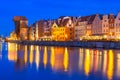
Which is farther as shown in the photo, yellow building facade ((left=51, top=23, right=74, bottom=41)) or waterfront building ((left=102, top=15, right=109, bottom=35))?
yellow building facade ((left=51, top=23, right=74, bottom=41))

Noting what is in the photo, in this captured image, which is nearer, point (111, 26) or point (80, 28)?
point (111, 26)

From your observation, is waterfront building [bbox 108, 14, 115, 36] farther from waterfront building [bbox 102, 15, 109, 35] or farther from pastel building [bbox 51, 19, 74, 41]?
pastel building [bbox 51, 19, 74, 41]

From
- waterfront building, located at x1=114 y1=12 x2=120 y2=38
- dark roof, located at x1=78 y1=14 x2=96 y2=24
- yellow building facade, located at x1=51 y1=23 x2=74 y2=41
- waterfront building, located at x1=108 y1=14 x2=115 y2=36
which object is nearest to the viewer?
waterfront building, located at x1=114 y1=12 x2=120 y2=38

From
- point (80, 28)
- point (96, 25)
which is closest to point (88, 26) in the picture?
point (80, 28)

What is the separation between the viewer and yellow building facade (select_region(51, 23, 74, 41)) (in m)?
159

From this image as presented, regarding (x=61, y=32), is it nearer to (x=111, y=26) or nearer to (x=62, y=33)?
(x=62, y=33)

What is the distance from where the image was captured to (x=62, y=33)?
539 ft

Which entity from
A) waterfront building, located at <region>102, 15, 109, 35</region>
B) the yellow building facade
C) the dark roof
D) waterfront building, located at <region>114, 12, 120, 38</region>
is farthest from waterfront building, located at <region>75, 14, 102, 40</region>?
waterfront building, located at <region>114, 12, 120, 38</region>

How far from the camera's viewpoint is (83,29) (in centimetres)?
14862

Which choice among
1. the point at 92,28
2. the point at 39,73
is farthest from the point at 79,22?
the point at 39,73

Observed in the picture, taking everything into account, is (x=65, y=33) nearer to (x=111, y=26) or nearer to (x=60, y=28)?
(x=60, y=28)

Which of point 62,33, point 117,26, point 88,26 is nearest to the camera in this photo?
point 117,26

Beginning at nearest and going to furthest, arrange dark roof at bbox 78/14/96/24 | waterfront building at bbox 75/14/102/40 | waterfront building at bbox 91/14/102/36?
waterfront building at bbox 91/14/102/36
waterfront building at bbox 75/14/102/40
dark roof at bbox 78/14/96/24

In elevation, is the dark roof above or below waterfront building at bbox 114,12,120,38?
above
